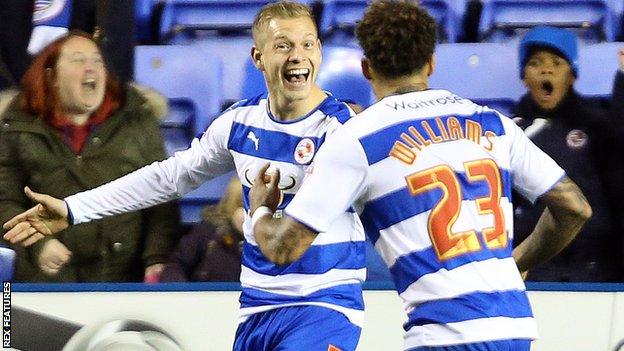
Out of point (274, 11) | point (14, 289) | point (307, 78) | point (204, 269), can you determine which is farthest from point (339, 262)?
point (14, 289)

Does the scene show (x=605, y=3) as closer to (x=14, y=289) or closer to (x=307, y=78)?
(x=307, y=78)

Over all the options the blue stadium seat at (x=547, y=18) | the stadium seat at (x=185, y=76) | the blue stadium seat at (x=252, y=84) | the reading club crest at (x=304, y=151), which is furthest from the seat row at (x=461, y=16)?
the reading club crest at (x=304, y=151)

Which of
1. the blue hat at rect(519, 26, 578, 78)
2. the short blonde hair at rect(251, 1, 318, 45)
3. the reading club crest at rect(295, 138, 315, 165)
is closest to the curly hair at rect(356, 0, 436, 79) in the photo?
the reading club crest at rect(295, 138, 315, 165)

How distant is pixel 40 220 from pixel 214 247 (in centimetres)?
→ 104

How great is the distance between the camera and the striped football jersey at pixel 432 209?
9.73ft

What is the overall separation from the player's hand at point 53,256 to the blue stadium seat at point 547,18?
1764mm

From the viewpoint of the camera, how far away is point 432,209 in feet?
9.76

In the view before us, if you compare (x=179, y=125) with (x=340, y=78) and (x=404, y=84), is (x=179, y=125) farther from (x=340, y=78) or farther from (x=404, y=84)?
(x=404, y=84)

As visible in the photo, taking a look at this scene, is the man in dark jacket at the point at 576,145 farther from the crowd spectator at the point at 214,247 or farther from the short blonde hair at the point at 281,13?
the short blonde hair at the point at 281,13

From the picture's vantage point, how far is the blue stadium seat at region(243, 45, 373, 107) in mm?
4949

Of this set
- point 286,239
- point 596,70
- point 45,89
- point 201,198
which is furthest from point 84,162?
point 286,239

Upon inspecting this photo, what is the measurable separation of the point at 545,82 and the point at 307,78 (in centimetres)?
142

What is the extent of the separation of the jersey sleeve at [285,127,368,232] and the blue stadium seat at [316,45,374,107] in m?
1.95

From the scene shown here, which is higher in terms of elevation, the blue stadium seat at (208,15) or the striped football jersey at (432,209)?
the blue stadium seat at (208,15)
